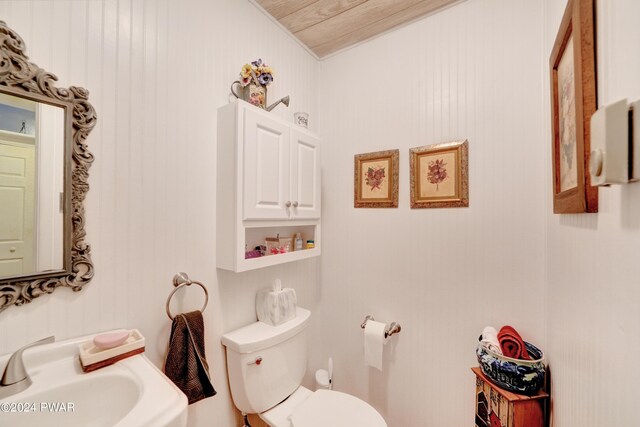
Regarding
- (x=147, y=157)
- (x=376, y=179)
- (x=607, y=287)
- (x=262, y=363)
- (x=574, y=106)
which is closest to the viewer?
(x=607, y=287)

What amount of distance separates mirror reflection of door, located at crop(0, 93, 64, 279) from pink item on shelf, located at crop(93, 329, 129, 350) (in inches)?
9.9

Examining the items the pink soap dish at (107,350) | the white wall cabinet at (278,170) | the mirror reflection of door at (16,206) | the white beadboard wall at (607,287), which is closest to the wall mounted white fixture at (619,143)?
the white beadboard wall at (607,287)

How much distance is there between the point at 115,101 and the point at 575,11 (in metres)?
1.38

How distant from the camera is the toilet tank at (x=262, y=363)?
117cm

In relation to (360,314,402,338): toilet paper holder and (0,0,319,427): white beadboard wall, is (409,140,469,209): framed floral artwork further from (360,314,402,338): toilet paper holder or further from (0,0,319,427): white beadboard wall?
(0,0,319,427): white beadboard wall

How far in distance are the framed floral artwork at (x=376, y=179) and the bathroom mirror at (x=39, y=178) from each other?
1.31 metres

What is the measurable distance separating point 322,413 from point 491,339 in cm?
85

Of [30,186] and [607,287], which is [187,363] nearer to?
[30,186]

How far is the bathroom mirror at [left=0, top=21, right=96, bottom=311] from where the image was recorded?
2.35 ft

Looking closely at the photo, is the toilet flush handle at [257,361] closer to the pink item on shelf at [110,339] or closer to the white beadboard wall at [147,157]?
the white beadboard wall at [147,157]

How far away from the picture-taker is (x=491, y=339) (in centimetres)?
114

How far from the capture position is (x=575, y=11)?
2.13 feet

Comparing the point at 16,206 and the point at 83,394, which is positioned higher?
the point at 16,206

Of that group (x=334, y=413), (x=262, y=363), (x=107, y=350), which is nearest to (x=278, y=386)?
(x=262, y=363)
